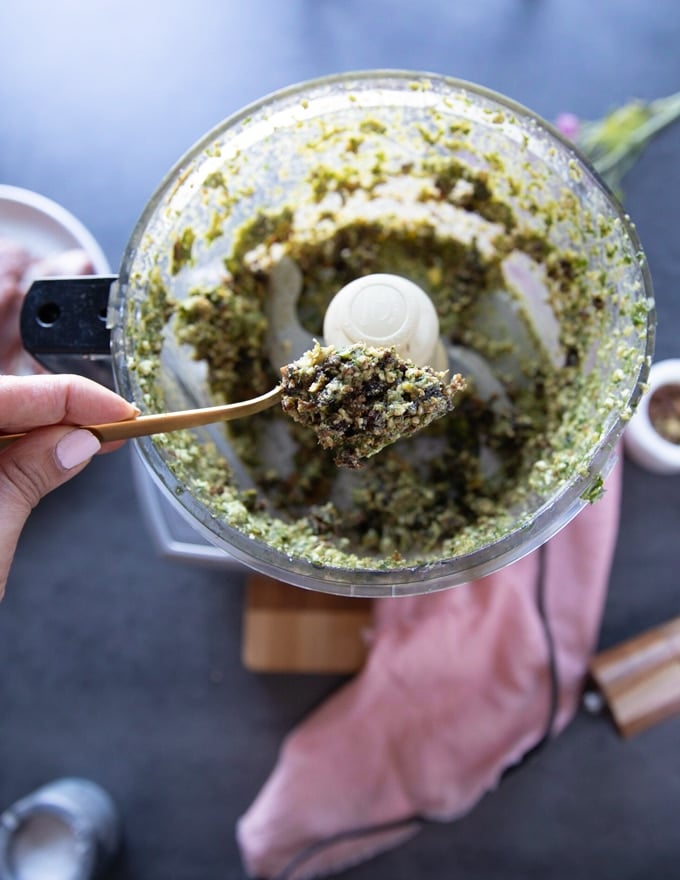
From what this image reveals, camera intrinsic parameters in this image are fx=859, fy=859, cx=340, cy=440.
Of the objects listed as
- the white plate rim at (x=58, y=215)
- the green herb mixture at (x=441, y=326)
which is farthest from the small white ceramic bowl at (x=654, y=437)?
the white plate rim at (x=58, y=215)

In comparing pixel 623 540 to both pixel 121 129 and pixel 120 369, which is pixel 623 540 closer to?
pixel 120 369

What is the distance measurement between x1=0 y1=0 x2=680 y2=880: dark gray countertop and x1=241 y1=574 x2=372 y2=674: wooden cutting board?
0.15 feet

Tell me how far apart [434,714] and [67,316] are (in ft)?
2.50

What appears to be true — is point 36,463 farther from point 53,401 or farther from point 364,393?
point 364,393

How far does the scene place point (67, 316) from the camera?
0.84 metres

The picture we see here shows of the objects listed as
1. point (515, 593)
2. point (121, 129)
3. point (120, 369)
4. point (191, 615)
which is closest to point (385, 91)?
point (120, 369)

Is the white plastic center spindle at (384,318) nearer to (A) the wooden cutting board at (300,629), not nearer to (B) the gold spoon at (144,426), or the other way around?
(B) the gold spoon at (144,426)

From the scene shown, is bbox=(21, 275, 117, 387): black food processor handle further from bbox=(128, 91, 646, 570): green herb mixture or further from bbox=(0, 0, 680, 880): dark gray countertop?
bbox=(0, 0, 680, 880): dark gray countertop

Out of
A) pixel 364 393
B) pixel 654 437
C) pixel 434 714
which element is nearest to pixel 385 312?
pixel 364 393

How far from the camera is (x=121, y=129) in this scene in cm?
124

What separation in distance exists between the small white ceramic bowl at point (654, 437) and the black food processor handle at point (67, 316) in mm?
697

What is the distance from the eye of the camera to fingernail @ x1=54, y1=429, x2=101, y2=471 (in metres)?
0.76

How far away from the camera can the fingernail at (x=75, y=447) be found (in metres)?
0.76

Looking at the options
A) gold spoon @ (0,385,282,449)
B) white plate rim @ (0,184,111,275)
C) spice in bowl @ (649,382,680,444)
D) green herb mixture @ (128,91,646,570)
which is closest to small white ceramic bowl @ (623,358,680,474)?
spice in bowl @ (649,382,680,444)
